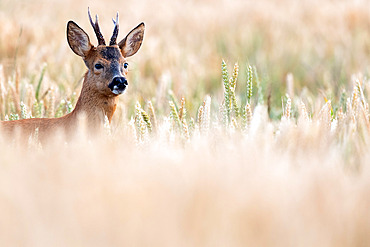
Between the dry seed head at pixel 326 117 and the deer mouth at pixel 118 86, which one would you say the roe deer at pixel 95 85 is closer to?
the deer mouth at pixel 118 86

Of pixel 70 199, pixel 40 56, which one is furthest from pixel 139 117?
pixel 40 56

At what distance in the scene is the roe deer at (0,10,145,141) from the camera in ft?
13.8

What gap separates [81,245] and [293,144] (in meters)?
1.63

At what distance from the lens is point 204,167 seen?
223 centimetres

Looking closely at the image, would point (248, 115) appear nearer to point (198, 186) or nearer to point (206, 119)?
point (206, 119)

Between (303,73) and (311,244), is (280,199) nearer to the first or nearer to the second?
(311,244)

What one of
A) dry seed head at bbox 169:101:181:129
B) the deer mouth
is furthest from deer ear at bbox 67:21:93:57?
dry seed head at bbox 169:101:181:129

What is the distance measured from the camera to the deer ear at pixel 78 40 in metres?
4.91

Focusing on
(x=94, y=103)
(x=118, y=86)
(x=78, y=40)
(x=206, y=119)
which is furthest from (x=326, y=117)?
(x=78, y=40)

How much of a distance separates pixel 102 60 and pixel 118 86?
0.34m

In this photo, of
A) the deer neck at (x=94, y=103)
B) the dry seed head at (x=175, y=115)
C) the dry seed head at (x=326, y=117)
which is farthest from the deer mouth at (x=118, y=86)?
the dry seed head at (x=326, y=117)

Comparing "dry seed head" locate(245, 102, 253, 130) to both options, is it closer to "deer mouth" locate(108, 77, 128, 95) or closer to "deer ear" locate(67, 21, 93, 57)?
"deer mouth" locate(108, 77, 128, 95)

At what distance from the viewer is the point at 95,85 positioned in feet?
15.5

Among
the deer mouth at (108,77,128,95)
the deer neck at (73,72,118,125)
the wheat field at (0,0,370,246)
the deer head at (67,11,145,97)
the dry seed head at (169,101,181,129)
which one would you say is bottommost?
the wheat field at (0,0,370,246)
